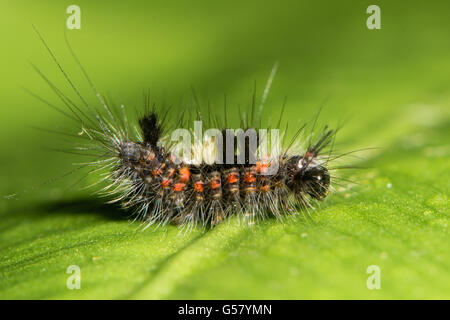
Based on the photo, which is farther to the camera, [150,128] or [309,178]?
[150,128]

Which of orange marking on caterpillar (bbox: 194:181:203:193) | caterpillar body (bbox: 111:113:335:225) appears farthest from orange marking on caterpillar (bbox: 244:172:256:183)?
orange marking on caterpillar (bbox: 194:181:203:193)

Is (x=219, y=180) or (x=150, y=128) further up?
(x=150, y=128)

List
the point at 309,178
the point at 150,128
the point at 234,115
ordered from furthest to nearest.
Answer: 1. the point at 234,115
2. the point at 150,128
3. the point at 309,178

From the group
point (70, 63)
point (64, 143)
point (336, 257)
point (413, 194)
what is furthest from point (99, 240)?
point (70, 63)

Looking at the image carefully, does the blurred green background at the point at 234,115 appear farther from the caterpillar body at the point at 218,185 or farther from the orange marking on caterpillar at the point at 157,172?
the orange marking on caterpillar at the point at 157,172

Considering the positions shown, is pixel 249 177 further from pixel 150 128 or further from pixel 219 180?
pixel 150 128

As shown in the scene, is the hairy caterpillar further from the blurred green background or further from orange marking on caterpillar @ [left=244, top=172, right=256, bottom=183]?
the blurred green background

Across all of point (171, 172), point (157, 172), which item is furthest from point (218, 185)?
point (157, 172)
